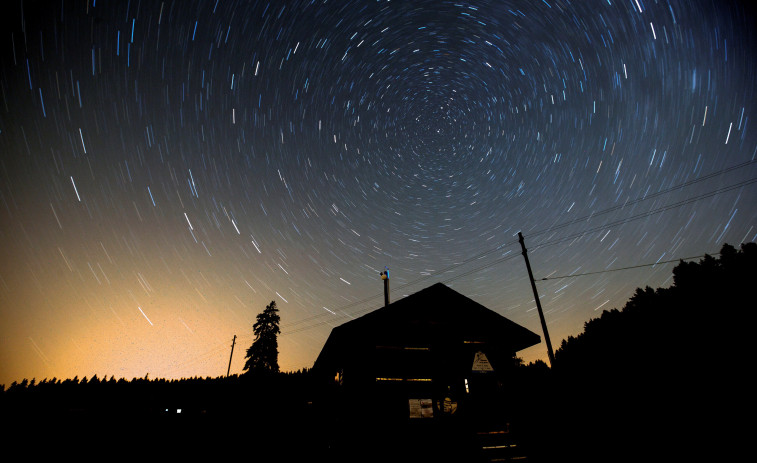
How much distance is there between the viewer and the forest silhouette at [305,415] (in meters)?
11.9

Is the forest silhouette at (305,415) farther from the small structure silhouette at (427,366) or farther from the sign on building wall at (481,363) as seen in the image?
Result: the sign on building wall at (481,363)

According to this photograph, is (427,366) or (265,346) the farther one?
(265,346)

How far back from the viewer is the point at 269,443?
14352 millimetres

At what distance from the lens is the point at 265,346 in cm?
3453

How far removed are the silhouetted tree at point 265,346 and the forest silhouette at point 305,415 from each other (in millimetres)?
17657

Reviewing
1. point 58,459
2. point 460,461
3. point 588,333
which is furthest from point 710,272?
point 58,459

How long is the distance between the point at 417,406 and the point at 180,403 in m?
14.3

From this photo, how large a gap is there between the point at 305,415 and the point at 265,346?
70.9 ft

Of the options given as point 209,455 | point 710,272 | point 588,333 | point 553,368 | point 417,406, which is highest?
point 710,272

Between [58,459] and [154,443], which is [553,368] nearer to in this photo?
[154,443]

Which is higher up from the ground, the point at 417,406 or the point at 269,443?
the point at 417,406

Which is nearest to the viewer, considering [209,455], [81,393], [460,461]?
[460,461]

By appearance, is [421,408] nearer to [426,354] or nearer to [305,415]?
[426,354]

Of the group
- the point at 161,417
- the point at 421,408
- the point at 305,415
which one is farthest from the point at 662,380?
the point at 161,417
